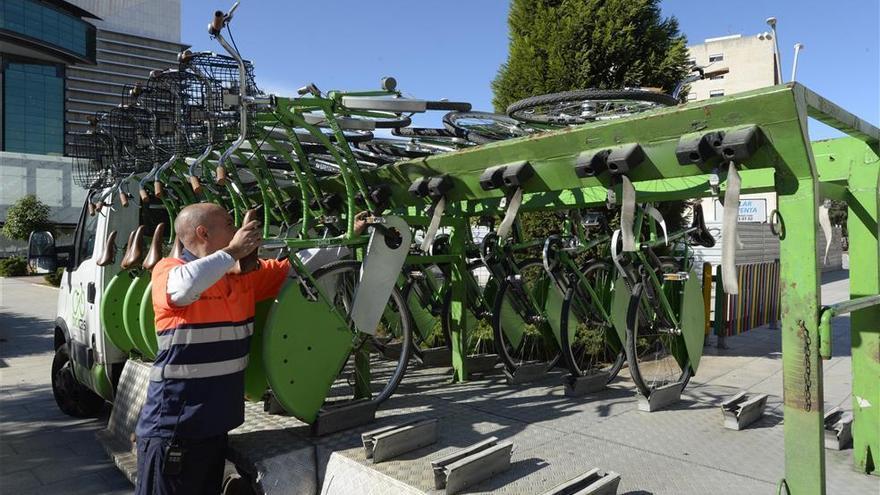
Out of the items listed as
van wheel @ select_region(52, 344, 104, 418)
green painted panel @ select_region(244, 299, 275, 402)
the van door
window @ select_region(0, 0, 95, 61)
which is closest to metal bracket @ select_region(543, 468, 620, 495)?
green painted panel @ select_region(244, 299, 275, 402)

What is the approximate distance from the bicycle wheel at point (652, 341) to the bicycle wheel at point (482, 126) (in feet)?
6.19

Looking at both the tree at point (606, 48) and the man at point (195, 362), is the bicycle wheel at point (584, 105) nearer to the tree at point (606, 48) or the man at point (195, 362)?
the man at point (195, 362)

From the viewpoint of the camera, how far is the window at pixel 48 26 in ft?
158

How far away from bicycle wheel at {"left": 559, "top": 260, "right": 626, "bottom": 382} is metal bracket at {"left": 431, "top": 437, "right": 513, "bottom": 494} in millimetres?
2013

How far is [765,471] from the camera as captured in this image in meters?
3.11

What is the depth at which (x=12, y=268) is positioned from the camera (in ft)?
85.1

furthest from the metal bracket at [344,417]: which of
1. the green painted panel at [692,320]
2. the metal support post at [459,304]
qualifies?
the green painted panel at [692,320]

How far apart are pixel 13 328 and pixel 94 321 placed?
9551mm

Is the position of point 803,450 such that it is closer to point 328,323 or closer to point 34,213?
point 328,323

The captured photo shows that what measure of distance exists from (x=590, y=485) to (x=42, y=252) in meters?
4.84

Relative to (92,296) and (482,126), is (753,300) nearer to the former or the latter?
(482,126)

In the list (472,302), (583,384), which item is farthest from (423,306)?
(583,384)

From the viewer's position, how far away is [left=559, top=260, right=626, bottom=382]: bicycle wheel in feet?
16.3

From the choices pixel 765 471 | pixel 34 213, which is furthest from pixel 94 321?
pixel 34 213
